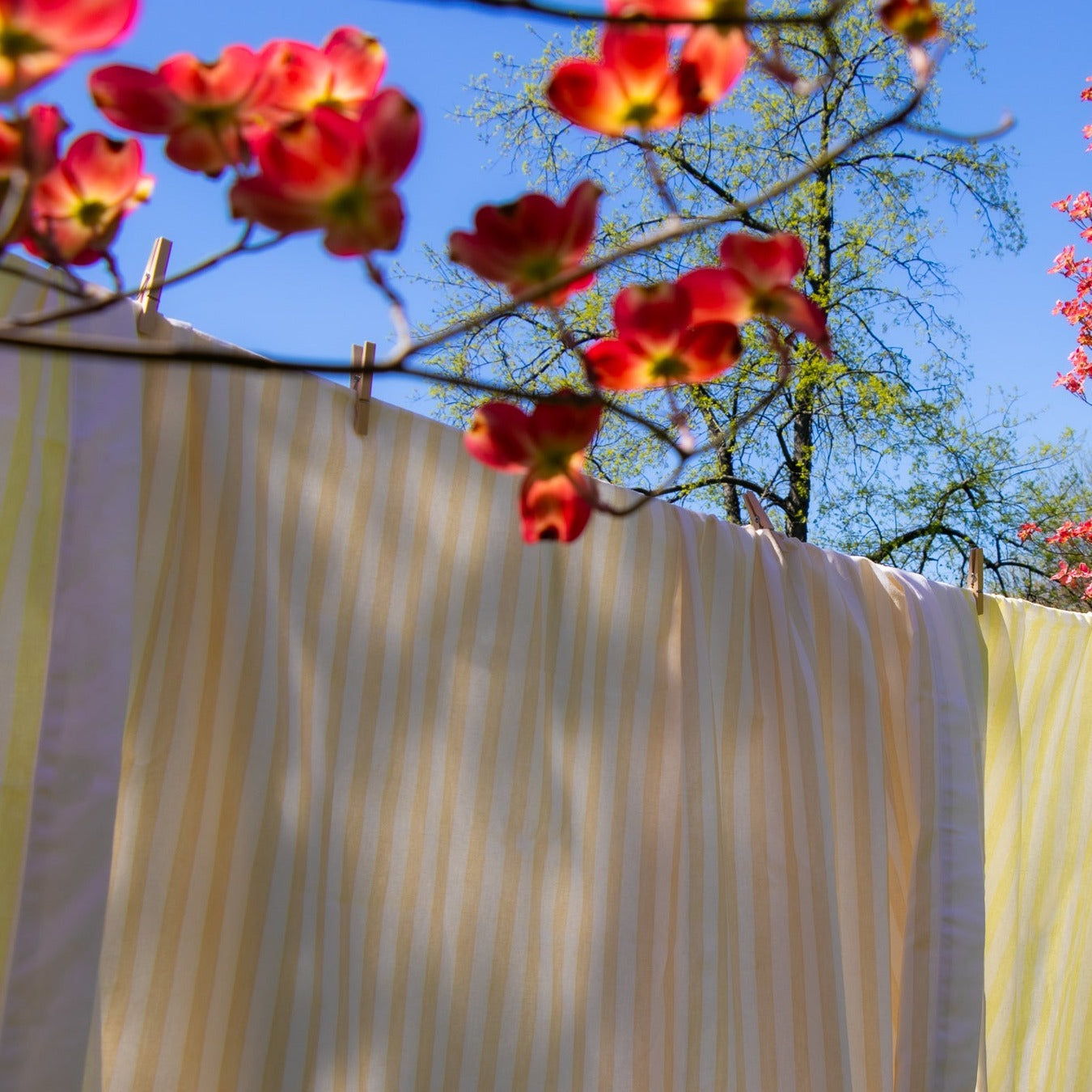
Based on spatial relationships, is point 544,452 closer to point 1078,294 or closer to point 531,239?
point 531,239

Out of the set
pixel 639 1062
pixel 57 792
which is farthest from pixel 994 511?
pixel 57 792

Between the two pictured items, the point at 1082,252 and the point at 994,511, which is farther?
the point at 994,511

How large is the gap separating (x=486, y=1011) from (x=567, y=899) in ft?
0.43

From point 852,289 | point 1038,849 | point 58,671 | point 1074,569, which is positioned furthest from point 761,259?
point 852,289

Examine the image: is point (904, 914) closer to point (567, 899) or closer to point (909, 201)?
point (567, 899)

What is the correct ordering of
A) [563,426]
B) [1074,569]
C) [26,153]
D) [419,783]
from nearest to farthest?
[26,153], [563,426], [419,783], [1074,569]

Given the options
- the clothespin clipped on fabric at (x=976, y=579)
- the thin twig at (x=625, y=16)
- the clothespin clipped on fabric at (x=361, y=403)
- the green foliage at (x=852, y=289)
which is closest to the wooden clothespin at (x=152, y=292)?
the clothespin clipped on fabric at (x=361, y=403)

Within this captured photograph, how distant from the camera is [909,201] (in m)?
6.78

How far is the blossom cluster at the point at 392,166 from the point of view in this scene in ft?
0.88

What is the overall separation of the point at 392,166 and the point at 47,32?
0.08 m

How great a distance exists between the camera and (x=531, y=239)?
299 mm

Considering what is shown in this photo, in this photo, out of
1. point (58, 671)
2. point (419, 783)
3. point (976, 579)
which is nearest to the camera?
point (58, 671)

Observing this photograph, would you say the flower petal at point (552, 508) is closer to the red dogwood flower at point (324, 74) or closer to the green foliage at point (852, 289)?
the red dogwood flower at point (324, 74)

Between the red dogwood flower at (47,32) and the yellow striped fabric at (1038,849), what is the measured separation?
1575 millimetres
